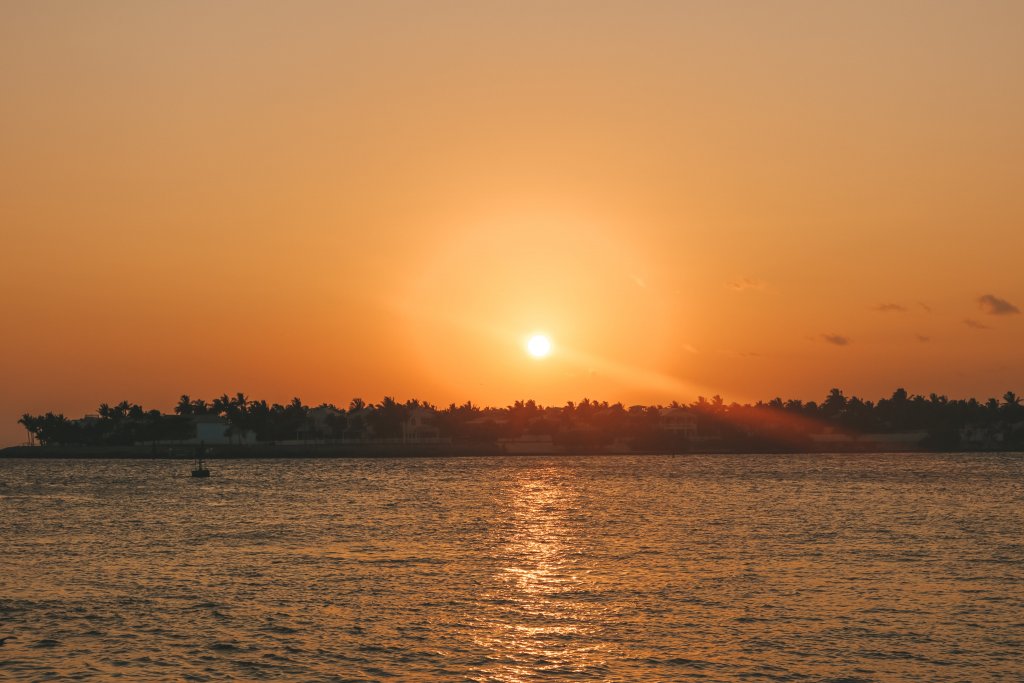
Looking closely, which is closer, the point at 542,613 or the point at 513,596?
the point at 542,613

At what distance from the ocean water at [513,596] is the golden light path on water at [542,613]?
0.20 meters

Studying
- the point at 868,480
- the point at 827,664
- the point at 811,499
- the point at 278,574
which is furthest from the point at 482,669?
the point at 868,480

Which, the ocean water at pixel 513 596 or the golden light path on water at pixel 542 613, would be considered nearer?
the golden light path on water at pixel 542 613

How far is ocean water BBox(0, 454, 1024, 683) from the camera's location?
4144 centimetres

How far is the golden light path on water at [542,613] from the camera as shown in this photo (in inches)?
1626

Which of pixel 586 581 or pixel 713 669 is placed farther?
pixel 586 581

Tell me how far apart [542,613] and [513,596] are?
554cm

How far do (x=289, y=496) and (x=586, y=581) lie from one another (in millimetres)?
91440

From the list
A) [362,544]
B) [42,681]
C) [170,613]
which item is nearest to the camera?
[42,681]

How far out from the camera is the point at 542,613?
171ft

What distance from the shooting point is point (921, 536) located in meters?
89.3

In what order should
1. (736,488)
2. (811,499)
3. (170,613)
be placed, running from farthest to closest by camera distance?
(736,488), (811,499), (170,613)

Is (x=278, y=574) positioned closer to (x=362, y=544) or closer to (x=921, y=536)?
(x=362, y=544)

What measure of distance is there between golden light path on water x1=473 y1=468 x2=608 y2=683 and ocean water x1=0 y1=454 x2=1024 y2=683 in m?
0.20
